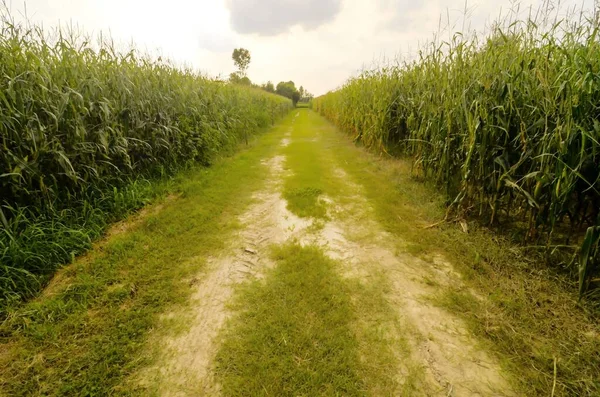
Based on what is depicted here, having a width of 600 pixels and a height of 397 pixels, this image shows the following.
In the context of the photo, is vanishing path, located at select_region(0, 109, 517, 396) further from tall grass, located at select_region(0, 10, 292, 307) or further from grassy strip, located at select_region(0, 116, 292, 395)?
tall grass, located at select_region(0, 10, 292, 307)

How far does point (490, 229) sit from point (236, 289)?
9.59ft

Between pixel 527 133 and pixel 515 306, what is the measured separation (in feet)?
5.56

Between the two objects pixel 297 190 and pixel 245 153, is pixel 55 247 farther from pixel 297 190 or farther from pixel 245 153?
pixel 245 153

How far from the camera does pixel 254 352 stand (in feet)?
5.36

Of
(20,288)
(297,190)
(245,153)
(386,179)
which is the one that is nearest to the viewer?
(20,288)

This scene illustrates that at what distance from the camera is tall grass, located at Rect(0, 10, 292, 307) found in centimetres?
233

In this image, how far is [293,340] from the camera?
1.71 m

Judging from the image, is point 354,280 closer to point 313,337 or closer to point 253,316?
point 313,337

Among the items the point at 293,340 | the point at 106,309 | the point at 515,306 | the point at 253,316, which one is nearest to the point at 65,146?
the point at 106,309

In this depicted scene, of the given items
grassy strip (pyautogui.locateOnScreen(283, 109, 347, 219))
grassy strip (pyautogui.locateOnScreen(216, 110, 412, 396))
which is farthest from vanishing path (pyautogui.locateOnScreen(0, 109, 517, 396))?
Answer: grassy strip (pyautogui.locateOnScreen(283, 109, 347, 219))

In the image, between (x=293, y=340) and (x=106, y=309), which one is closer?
(x=293, y=340)

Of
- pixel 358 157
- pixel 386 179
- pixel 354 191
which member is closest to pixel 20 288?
pixel 354 191

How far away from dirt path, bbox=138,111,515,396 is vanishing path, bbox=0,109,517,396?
1cm

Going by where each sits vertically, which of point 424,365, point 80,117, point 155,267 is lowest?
point 424,365
